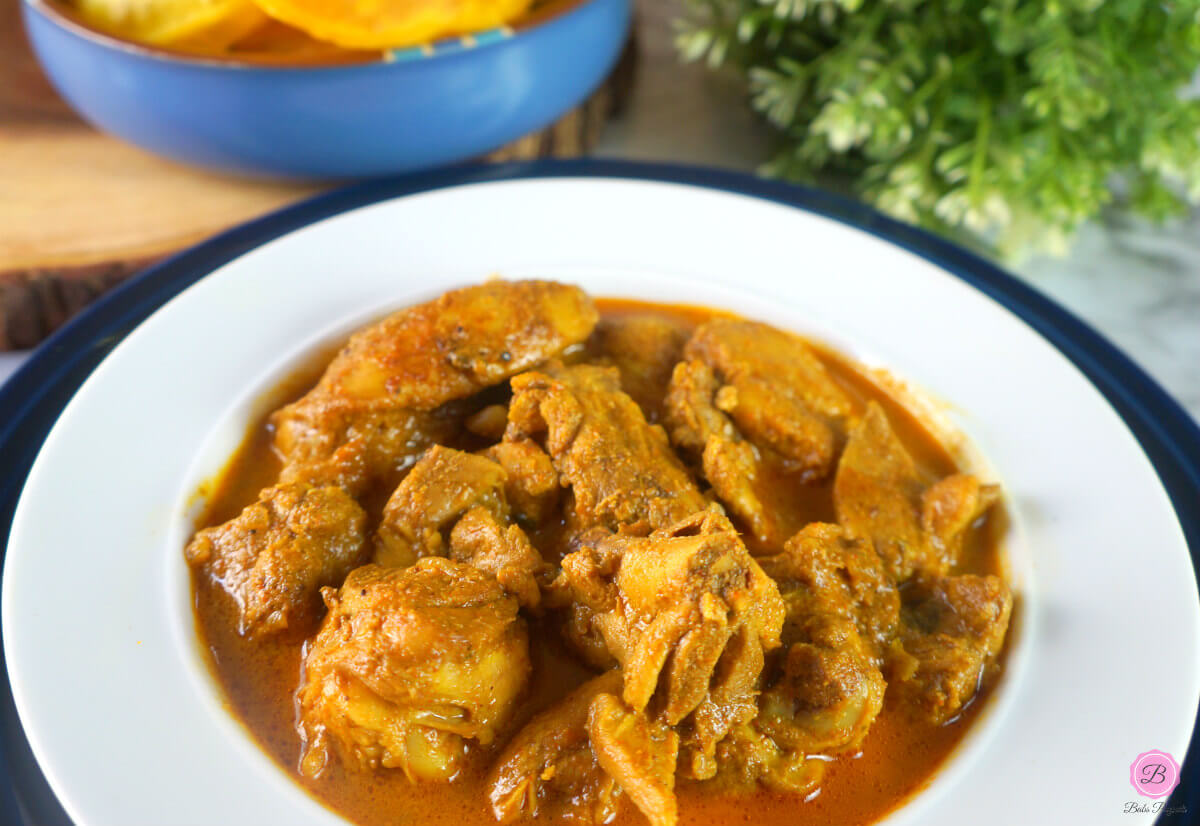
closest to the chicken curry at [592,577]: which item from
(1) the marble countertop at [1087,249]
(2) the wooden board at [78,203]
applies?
(2) the wooden board at [78,203]

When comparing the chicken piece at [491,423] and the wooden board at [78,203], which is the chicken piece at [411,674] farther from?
the wooden board at [78,203]

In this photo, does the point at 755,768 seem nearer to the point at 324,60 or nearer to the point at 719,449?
the point at 719,449

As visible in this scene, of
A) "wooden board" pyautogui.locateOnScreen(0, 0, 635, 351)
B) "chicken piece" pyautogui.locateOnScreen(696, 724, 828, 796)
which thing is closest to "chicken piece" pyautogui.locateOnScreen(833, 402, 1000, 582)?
"chicken piece" pyautogui.locateOnScreen(696, 724, 828, 796)

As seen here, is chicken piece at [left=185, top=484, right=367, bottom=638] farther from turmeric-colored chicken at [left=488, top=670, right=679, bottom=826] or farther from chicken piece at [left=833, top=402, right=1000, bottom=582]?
chicken piece at [left=833, top=402, right=1000, bottom=582]

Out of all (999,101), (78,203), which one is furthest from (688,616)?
(999,101)

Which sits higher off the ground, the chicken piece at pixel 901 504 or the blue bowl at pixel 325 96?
the blue bowl at pixel 325 96

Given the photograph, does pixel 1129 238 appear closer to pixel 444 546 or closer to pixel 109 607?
pixel 444 546

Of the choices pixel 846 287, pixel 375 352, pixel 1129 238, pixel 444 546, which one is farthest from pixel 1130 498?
pixel 1129 238
